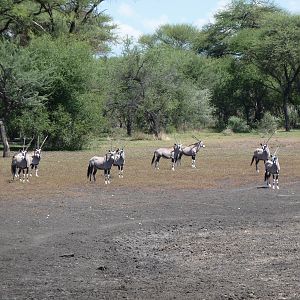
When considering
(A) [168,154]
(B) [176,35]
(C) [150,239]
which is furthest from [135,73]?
(C) [150,239]

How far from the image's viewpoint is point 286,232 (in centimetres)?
1330

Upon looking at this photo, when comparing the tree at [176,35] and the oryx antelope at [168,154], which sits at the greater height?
the tree at [176,35]

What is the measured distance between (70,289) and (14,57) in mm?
32490

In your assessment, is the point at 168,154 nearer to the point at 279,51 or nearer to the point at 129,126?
the point at 129,126

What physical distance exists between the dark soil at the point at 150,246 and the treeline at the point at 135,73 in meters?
23.5

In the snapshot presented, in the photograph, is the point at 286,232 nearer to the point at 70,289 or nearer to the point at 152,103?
the point at 70,289

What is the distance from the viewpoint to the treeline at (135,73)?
4234 centimetres

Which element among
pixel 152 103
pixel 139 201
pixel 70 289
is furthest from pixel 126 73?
pixel 70 289

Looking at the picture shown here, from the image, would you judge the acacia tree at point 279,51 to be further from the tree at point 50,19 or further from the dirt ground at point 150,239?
the dirt ground at point 150,239

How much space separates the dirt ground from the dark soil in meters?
0.02

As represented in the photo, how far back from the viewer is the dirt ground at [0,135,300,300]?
9.18 meters

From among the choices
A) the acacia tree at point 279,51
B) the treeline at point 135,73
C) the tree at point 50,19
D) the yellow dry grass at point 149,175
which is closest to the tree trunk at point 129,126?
the treeline at point 135,73

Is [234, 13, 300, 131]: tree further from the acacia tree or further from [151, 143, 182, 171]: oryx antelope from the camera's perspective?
[151, 143, 182, 171]: oryx antelope

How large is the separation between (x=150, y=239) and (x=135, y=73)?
46.2 m
